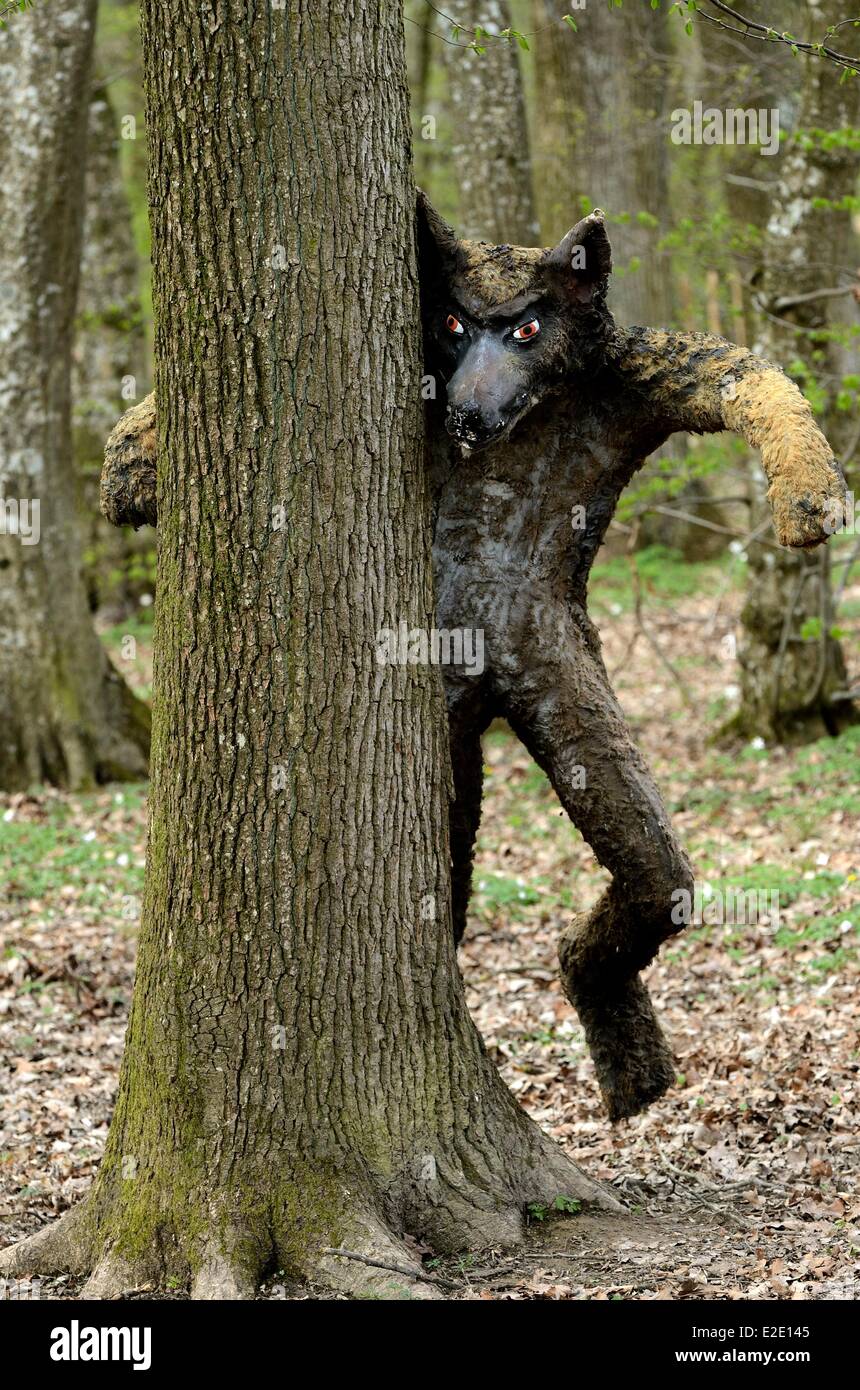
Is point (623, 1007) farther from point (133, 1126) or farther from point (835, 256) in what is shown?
point (835, 256)

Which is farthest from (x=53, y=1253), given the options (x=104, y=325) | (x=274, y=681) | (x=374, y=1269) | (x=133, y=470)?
(x=104, y=325)

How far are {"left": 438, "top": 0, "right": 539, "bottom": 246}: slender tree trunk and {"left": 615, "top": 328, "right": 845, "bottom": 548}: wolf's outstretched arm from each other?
26.6ft

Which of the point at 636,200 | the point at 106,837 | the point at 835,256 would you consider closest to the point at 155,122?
the point at 106,837

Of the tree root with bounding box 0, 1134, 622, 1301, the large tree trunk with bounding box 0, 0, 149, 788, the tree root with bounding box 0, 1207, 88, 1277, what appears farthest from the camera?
the large tree trunk with bounding box 0, 0, 149, 788

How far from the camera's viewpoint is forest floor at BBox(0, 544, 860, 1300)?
4.50 m

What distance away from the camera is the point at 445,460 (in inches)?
184

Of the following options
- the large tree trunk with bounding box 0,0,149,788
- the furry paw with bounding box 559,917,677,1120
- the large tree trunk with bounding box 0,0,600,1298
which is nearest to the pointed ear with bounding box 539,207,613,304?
the large tree trunk with bounding box 0,0,600,1298

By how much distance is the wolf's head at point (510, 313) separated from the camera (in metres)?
4.35

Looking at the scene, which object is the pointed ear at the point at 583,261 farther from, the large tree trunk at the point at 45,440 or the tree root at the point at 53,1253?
the large tree trunk at the point at 45,440

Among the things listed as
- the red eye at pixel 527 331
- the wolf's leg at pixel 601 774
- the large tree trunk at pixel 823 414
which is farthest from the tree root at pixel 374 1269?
the large tree trunk at pixel 823 414

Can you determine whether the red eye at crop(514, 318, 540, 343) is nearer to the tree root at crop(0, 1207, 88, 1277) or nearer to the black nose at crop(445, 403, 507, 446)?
the black nose at crop(445, 403, 507, 446)

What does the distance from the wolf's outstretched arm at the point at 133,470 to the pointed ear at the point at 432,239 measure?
1118 mm

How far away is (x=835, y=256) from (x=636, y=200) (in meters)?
5.99

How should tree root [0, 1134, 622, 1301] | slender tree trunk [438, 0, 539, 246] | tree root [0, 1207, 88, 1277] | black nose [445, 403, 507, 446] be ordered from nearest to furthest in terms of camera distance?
tree root [0, 1134, 622, 1301], black nose [445, 403, 507, 446], tree root [0, 1207, 88, 1277], slender tree trunk [438, 0, 539, 246]
